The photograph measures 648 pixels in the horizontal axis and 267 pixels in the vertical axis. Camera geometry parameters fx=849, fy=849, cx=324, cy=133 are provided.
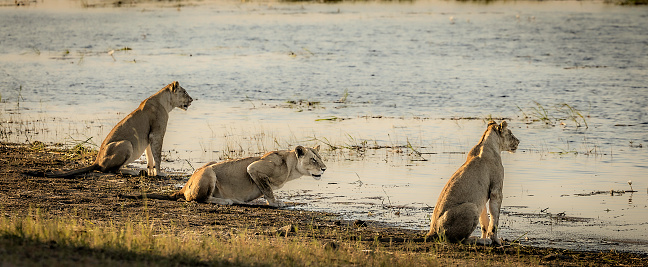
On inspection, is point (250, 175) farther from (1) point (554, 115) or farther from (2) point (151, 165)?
(1) point (554, 115)

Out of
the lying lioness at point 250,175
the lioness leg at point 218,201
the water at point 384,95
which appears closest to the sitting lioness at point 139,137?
the water at point 384,95

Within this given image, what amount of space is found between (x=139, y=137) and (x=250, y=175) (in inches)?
117

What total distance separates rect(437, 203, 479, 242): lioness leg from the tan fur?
9.51 ft

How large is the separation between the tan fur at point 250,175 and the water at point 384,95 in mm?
556

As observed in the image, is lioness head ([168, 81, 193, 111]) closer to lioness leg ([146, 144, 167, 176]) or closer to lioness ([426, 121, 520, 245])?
lioness leg ([146, 144, 167, 176])

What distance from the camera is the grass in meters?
7.22

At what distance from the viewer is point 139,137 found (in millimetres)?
14008

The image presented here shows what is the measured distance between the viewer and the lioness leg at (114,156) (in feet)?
44.2

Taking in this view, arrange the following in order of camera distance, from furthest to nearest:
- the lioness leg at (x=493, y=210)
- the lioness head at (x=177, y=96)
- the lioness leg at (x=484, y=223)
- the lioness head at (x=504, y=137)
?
the lioness head at (x=177, y=96)
the lioness head at (x=504, y=137)
the lioness leg at (x=484, y=223)
the lioness leg at (x=493, y=210)

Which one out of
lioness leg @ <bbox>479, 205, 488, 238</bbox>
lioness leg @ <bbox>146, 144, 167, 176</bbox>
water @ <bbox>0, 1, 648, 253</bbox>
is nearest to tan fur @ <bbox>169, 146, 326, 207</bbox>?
water @ <bbox>0, 1, 648, 253</bbox>

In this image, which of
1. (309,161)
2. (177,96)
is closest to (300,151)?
(309,161)

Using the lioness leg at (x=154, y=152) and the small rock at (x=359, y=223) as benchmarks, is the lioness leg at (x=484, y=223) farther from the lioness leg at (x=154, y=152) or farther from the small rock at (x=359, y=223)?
the lioness leg at (x=154, y=152)

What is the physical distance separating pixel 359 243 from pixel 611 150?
872 cm

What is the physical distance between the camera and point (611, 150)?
16.1m
